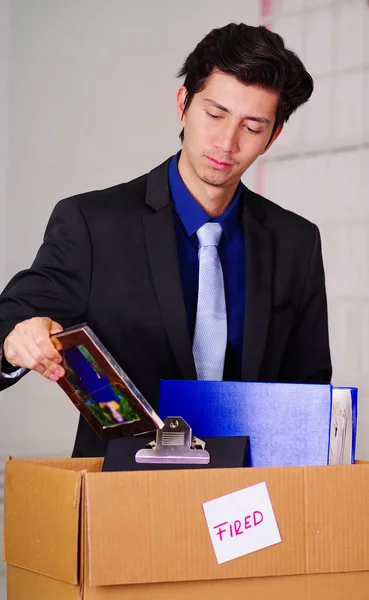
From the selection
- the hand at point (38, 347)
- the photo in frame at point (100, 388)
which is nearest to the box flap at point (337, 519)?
the photo in frame at point (100, 388)

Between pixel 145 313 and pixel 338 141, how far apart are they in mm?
1708

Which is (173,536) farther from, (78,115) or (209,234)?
(78,115)

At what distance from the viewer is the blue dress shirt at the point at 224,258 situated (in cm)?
164

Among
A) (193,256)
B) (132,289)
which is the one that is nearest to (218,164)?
(193,256)

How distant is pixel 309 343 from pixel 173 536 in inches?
31.7

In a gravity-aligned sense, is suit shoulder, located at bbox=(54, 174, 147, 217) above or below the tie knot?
above

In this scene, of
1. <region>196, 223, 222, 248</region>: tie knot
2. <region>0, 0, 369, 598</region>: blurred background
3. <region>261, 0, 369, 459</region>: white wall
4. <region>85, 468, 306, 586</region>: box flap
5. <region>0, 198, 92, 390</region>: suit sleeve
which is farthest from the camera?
<region>0, 0, 369, 598</region>: blurred background

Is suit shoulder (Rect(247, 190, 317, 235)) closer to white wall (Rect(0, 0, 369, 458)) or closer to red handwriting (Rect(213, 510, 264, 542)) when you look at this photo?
red handwriting (Rect(213, 510, 264, 542))

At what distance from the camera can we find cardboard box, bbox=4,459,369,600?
41.0 inches

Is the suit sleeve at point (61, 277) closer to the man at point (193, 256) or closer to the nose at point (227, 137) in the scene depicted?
the man at point (193, 256)

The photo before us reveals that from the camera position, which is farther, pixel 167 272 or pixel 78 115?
pixel 78 115

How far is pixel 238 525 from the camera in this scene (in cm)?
108

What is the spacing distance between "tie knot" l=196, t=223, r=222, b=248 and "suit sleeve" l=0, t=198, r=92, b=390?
0.71 ft

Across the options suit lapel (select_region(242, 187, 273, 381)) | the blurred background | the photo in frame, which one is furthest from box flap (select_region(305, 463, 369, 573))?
the blurred background
